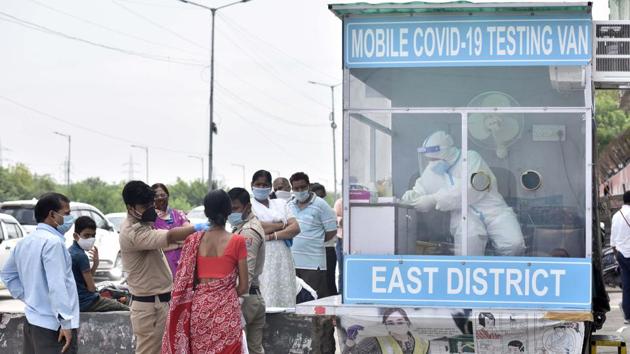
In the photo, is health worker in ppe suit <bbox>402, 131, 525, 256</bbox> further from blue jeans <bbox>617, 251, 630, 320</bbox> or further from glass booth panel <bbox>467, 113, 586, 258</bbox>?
blue jeans <bbox>617, 251, 630, 320</bbox>

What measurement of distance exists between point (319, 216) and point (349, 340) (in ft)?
11.4

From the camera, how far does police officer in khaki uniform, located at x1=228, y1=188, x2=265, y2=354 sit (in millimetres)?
8852

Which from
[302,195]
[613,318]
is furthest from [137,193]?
[613,318]

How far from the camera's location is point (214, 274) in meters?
7.80

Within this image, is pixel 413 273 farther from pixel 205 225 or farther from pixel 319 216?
pixel 319 216

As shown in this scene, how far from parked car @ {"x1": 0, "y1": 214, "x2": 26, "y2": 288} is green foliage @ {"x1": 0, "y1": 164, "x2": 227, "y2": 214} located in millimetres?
68687

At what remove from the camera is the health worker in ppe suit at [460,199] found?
8367 millimetres

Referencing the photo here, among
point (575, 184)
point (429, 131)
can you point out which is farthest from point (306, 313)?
point (575, 184)

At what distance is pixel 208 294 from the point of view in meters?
7.79

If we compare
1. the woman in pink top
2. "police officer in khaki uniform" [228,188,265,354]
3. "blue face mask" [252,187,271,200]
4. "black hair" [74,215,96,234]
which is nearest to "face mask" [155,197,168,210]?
the woman in pink top

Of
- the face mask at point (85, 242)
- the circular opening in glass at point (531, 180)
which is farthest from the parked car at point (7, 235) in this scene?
the circular opening in glass at point (531, 180)

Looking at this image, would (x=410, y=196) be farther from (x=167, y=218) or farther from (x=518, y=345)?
(x=167, y=218)

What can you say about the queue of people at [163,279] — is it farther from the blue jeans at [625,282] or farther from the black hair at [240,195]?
the blue jeans at [625,282]

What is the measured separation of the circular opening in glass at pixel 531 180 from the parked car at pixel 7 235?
1334 cm
